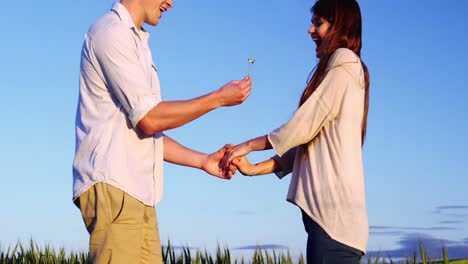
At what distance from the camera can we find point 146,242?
150 inches

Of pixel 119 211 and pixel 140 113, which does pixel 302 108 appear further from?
pixel 119 211

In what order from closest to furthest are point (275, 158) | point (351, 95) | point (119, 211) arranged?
point (119, 211)
point (351, 95)
point (275, 158)

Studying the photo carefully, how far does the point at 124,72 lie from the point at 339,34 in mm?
1172

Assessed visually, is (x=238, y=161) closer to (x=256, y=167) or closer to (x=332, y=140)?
(x=256, y=167)

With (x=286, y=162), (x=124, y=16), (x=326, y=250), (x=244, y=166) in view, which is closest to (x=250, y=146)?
(x=286, y=162)

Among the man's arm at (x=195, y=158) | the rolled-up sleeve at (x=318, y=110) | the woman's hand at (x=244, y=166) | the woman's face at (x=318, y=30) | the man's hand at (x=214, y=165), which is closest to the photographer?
the rolled-up sleeve at (x=318, y=110)

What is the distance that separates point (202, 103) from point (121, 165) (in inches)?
21.1

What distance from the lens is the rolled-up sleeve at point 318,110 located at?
3.63 metres

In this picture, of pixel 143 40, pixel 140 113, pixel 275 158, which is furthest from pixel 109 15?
pixel 275 158

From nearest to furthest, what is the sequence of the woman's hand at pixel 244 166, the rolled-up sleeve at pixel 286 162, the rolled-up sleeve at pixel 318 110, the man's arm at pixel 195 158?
the rolled-up sleeve at pixel 318 110
the rolled-up sleeve at pixel 286 162
the woman's hand at pixel 244 166
the man's arm at pixel 195 158

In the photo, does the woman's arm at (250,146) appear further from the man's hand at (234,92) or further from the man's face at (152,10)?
the man's face at (152,10)

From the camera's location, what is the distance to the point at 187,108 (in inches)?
142

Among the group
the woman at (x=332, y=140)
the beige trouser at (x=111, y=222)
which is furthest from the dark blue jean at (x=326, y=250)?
the beige trouser at (x=111, y=222)

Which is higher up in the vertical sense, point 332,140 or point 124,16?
point 124,16
